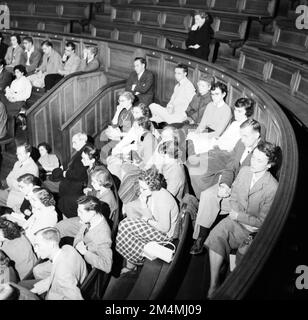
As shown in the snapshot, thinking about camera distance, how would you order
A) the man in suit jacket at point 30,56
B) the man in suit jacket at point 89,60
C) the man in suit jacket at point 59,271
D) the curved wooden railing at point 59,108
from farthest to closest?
the man in suit jacket at point 30,56 → the man in suit jacket at point 89,60 → the curved wooden railing at point 59,108 → the man in suit jacket at point 59,271

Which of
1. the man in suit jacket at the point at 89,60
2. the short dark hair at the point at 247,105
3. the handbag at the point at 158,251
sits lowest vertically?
the handbag at the point at 158,251

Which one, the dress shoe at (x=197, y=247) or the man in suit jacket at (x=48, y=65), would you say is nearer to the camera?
the dress shoe at (x=197, y=247)

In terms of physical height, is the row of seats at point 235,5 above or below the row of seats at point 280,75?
above

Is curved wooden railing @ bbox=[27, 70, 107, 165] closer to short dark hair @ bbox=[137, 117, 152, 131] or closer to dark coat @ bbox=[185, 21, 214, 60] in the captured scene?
dark coat @ bbox=[185, 21, 214, 60]

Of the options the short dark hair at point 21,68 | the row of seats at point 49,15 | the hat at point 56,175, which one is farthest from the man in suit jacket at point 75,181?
the row of seats at point 49,15

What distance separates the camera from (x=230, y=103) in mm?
3430

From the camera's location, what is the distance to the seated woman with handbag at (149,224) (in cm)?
228

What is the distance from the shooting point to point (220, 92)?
3.14 metres

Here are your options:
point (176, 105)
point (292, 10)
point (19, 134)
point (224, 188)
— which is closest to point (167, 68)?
point (176, 105)

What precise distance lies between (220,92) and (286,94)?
0.87 metres

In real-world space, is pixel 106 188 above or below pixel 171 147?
below

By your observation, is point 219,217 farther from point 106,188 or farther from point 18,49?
point 18,49

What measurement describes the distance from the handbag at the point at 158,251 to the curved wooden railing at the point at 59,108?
2.68 meters

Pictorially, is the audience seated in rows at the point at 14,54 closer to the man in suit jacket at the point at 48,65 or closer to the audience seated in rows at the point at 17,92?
the man in suit jacket at the point at 48,65
